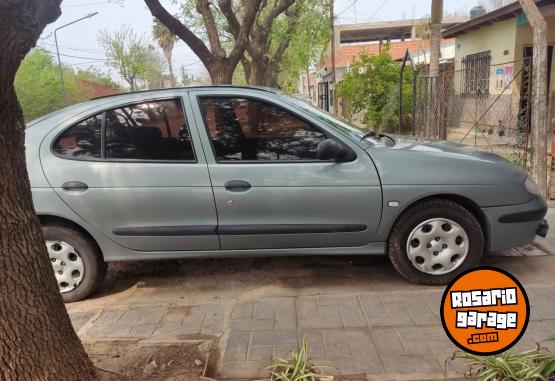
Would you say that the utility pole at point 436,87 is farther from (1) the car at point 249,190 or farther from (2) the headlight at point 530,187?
(1) the car at point 249,190

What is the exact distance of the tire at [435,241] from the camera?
3.60 metres

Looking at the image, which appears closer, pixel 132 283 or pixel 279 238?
pixel 279 238

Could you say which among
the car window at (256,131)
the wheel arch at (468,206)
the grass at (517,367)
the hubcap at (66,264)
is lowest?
the grass at (517,367)

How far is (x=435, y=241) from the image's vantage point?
11.9 ft

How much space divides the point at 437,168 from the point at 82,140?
2856mm

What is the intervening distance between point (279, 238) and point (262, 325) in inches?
28.9

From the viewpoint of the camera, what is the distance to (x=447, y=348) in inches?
112

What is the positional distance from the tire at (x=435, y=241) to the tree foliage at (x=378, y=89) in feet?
32.1

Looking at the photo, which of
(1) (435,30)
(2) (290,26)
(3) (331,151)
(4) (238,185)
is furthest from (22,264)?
(2) (290,26)

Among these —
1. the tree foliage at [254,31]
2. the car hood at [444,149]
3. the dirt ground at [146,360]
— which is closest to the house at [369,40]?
the tree foliage at [254,31]

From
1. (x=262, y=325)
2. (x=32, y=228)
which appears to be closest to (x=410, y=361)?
(x=262, y=325)

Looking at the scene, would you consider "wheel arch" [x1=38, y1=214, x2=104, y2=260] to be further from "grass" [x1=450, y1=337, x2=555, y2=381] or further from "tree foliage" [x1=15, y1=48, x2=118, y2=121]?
"tree foliage" [x1=15, y1=48, x2=118, y2=121]

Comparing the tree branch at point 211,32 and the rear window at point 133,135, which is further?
the tree branch at point 211,32

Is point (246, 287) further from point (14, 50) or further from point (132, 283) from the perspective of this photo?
point (14, 50)
